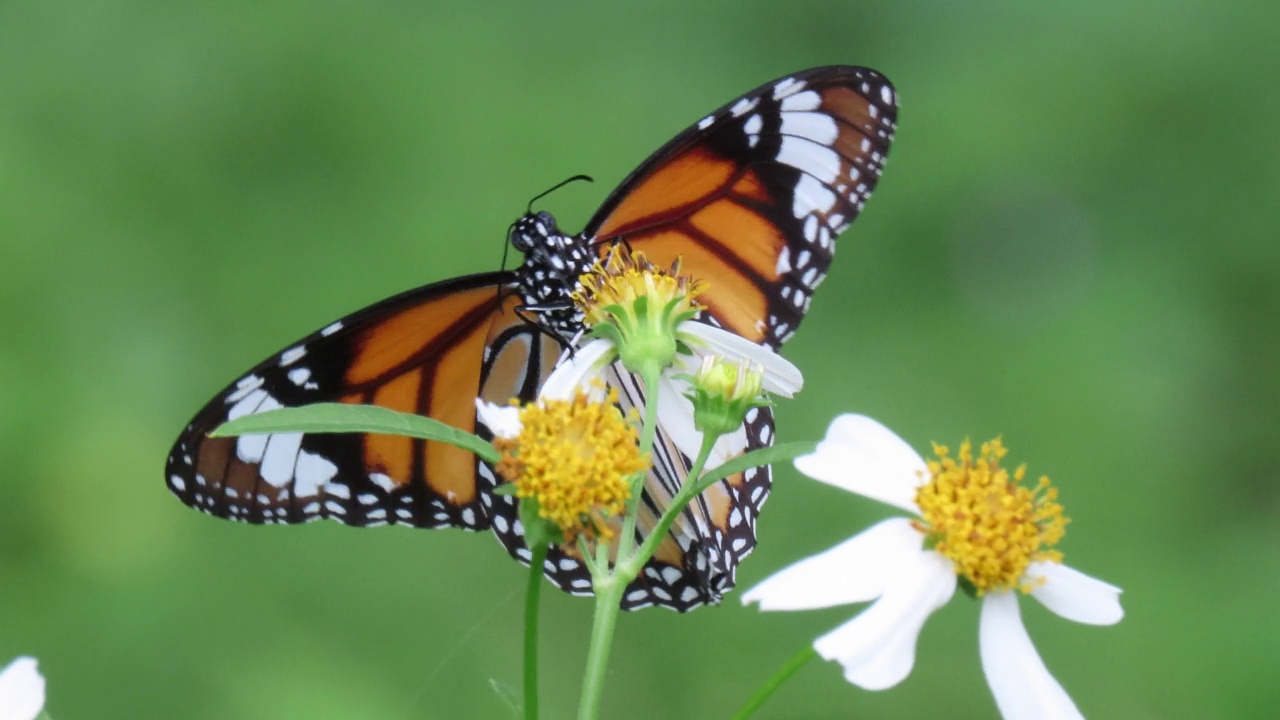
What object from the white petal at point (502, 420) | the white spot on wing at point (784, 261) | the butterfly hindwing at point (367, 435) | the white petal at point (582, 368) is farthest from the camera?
the white spot on wing at point (784, 261)

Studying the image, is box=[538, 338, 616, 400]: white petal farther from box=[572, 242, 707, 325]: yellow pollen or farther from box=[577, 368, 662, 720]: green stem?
box=[577, 368, 662, 720]: green stem

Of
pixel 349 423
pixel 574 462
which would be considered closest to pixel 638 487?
pixel 574 462

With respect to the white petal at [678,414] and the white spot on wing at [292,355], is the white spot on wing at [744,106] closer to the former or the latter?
the white petal at [678,414]

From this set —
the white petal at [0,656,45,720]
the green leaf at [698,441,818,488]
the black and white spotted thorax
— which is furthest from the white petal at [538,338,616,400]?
the white petal at [0,656,45,720]

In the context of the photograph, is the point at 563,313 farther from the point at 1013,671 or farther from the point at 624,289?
the point at 1013,671

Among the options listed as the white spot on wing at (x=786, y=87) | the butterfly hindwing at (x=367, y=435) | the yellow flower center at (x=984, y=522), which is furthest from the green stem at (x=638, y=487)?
the white spot on wing at (x=786, y=87)

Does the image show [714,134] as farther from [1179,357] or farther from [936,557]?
[1179,357]
